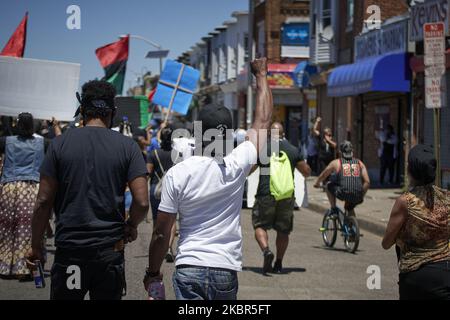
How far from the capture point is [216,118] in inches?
192

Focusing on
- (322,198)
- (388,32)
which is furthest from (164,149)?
(388,32)

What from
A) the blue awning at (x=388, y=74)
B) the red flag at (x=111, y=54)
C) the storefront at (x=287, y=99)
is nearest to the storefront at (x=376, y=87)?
the blue awning at (x=388, y=74)

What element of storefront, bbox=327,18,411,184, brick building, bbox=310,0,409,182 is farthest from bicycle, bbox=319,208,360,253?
brick building, bbox=310,0,409,182

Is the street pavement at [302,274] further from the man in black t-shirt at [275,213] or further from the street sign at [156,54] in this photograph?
the street sign at [156,54]

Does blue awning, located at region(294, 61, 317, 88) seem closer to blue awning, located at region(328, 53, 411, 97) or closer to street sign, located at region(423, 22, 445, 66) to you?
blue awning, located at region(328, 53, 411, 97)

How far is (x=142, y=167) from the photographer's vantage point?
16.7 feet

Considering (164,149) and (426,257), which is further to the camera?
(164,149)

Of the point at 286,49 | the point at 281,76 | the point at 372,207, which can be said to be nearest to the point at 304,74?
the point at 281,76

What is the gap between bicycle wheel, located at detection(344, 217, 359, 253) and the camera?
40.7 feet

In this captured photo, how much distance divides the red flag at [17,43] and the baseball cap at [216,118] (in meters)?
9.59

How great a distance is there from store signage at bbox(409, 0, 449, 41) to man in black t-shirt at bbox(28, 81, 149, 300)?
15.0 meters

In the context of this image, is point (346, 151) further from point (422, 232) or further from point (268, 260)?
point (422, 232)

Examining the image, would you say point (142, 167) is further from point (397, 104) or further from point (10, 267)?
point (397, 104)

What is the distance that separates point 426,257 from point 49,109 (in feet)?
22.3
